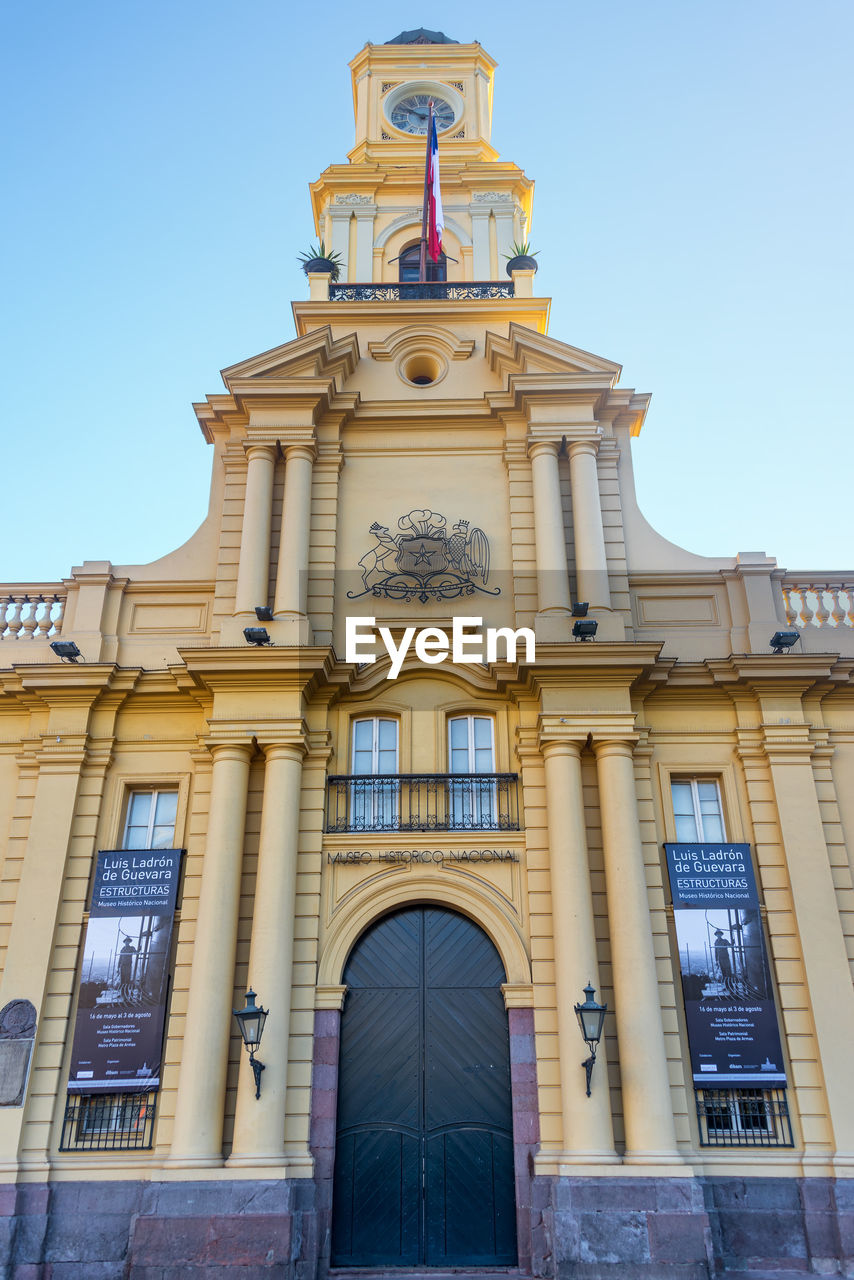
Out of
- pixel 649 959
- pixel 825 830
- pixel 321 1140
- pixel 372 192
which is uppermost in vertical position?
pixel 372 192

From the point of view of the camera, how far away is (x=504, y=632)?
1513cm

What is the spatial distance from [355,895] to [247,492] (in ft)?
20.8

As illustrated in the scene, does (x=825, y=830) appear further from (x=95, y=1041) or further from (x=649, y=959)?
(x=95, y=1041)

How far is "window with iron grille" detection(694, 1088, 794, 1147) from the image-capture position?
12469 mm

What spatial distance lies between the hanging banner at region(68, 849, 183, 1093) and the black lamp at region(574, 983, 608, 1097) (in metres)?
5.21

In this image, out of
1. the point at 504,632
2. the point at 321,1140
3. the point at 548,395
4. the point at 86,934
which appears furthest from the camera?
the point at 548,395

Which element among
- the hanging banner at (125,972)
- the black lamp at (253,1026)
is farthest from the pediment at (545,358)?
the black lamp at (253,1026)

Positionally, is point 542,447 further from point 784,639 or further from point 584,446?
point 784,639

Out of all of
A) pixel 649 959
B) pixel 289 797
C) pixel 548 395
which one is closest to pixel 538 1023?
pixel 649 959

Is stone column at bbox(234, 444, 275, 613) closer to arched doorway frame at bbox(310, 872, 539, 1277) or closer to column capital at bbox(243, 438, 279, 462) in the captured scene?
column capital at bbox(243, 438, 279, 462)

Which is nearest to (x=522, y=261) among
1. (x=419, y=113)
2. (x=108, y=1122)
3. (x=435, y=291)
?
(x=435, y=291)

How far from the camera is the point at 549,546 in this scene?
50.5ft

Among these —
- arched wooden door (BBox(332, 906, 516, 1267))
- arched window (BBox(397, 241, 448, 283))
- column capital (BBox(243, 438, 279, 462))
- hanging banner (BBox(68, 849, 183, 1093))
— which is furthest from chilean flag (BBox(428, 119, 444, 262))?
arched wooden door (BBox(332, 906, 516, 1267))

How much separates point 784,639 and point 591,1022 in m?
6.03
